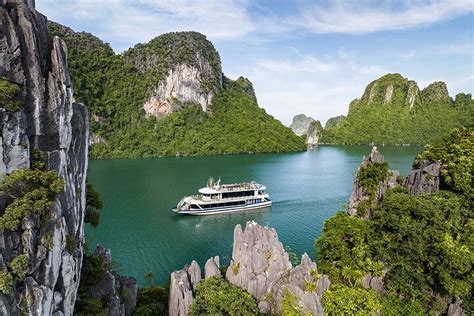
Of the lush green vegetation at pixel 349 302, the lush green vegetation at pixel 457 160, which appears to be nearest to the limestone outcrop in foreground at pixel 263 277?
the lush green vegetation at pixel 349 302

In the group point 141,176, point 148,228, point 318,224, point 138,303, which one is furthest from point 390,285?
point 141,176

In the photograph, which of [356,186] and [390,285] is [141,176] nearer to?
[356,186]

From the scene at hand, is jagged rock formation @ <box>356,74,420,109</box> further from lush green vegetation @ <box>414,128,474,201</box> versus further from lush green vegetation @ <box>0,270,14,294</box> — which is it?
lush green vegetation @ <box>0,270,14,294</box>

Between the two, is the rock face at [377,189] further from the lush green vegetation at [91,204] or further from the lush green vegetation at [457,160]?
the lush green vegetation at [91,204]

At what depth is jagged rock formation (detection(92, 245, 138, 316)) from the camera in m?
13.9

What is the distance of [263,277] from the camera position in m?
16.2

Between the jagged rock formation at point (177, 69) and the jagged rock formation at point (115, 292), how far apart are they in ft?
304

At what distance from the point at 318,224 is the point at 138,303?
22593 mm

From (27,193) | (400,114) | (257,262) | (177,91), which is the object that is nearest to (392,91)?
(400,114)

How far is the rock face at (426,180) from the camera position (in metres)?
22.9

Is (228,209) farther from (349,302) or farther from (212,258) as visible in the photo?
(349,302)

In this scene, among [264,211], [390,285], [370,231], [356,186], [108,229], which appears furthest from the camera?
[264,211]

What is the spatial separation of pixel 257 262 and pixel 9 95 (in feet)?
41.1

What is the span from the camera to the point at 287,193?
4919 cm
